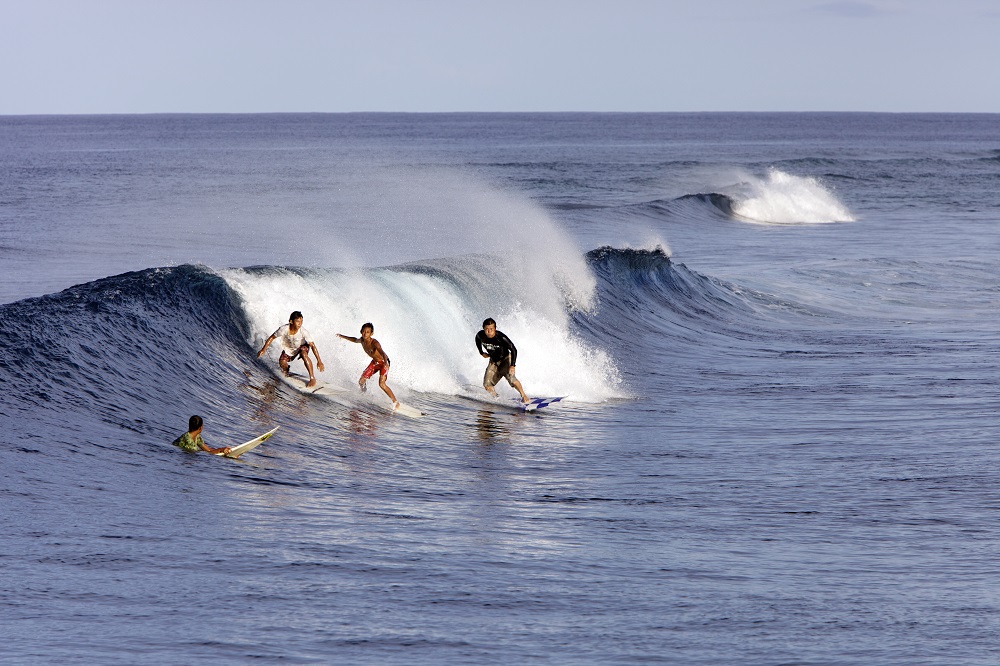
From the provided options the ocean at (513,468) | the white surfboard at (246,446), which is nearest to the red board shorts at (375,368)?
the ocean at (513,468)

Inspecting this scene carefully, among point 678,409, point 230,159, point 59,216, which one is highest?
point 230,159

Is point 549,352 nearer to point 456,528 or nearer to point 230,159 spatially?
point 456,528

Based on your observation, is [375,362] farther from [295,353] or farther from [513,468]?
[513,468]

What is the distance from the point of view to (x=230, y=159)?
307 feet

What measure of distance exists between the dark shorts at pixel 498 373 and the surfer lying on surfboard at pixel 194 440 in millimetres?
5070

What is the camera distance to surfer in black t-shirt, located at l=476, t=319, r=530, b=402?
48.3ft

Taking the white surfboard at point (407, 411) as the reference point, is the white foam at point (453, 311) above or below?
above

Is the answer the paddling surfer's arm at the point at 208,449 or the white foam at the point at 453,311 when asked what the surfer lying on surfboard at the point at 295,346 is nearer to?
the white foam at the point at 453,311

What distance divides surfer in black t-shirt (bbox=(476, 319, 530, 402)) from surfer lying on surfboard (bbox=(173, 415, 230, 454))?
4793mm

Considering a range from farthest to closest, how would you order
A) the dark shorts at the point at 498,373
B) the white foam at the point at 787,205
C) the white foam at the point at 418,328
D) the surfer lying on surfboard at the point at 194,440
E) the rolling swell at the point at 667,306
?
1. the white foam at the point at 787,205
2. the rolling swell at the point at 667,306
3. the white foam at the point at 418,328
4. the dark shorts at the point at 498,373
5. the surfer lying on surfboard at the point at 194,440

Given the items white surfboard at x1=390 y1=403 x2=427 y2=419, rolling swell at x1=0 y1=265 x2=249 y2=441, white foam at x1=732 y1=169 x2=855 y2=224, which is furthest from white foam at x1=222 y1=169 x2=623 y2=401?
white foam at x1=732 y1=169 x2=855 y2=224

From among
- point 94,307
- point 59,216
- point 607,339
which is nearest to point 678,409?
point 607,339

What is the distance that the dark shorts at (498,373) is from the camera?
14977 millimetres

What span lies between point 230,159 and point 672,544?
293 ft
